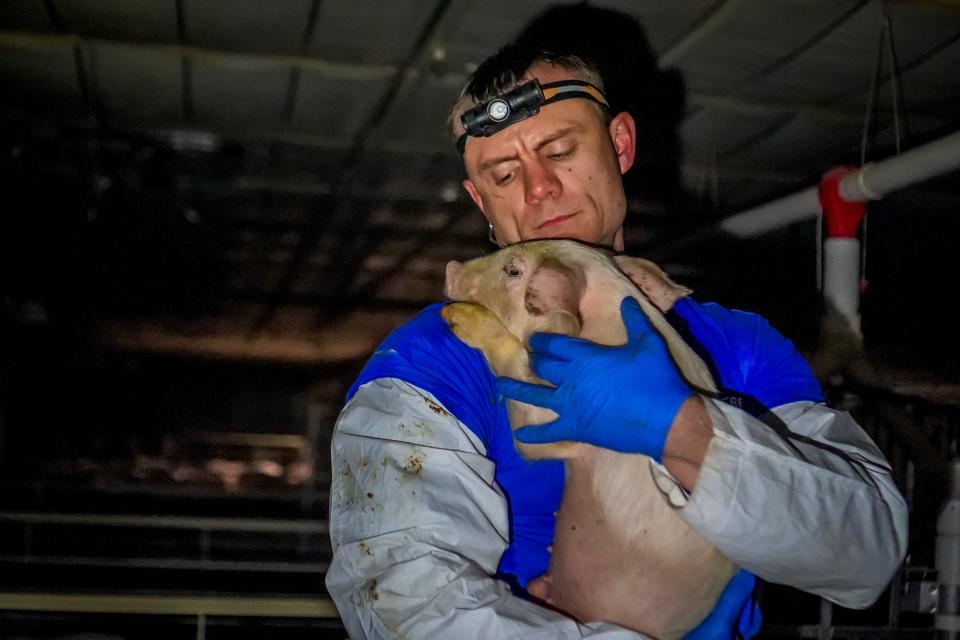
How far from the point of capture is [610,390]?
1.43m

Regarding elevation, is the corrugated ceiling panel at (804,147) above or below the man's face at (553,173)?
above

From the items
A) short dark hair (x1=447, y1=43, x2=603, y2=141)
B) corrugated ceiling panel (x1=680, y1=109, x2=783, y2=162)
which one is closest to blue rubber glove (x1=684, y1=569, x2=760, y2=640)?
short dark hair (x1=447, y1=43, x2=603, y2=141)

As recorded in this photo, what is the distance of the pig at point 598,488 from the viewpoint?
155 cm

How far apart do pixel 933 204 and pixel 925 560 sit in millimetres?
4184

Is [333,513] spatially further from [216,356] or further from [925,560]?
[216,356]

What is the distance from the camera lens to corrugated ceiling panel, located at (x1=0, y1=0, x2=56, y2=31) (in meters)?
4.71

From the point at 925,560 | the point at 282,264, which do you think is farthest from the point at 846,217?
the point at 282,264

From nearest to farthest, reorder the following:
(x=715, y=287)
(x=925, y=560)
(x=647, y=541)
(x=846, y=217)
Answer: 1. (x=647, y=541)
2. (x=925, y=560)
3. (x=846, y=217)
4. (x=715, y=287)

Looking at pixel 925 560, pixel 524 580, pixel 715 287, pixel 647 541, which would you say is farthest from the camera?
pixel 715 287

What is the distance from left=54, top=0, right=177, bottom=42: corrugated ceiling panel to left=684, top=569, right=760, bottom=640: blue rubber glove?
4114 millimetres

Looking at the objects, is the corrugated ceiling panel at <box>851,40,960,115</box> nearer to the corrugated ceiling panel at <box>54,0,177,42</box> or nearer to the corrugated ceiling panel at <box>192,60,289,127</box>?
the corrugated ceiling panel at <box>192,60,289,127</box>

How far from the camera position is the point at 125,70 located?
5.57 meters

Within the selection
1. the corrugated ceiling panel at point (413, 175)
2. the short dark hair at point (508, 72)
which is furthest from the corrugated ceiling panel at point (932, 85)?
the short dark hair at point (508, 72)

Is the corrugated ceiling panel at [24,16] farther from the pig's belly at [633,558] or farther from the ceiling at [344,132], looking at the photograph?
the pig's belly at [633,558]
